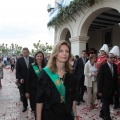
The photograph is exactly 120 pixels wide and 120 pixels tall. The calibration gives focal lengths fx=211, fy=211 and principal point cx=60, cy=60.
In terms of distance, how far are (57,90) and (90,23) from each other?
894 cm

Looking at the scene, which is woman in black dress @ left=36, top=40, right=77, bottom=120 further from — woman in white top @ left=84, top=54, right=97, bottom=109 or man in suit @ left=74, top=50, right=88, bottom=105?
man in suit @ left=74, top=50, right=88, bottom=105

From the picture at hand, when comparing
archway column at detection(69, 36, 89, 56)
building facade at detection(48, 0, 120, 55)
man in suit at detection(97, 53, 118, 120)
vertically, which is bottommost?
man in suit at detection(97, 53, 118, 120)

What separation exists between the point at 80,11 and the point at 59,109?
925 centimetres

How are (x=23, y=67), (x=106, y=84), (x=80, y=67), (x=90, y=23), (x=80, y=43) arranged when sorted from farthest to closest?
(x=80, y=43)
(x=90, y=23)
(x=80, y=67)
(x=23, y=67)
(x=106, y=84)

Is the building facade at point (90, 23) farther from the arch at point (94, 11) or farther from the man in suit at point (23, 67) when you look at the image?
the man in suit at point (23, 67)

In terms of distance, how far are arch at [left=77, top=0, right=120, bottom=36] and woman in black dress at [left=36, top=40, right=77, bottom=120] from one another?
672cm

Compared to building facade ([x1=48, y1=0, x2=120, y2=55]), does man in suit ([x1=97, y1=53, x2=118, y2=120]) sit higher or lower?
lower

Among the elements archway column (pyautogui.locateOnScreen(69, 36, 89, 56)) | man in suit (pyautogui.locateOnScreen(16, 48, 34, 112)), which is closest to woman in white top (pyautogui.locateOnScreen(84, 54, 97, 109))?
man in suit (pyautogui.locateOnScreen(16, 48, 34, 112))

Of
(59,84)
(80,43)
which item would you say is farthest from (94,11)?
(59,84)

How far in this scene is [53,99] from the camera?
2291mm

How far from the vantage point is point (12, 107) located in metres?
6.68

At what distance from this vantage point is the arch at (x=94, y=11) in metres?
8.67

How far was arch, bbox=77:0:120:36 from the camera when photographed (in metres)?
8.67

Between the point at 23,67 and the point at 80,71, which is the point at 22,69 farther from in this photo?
the point at 80,71
